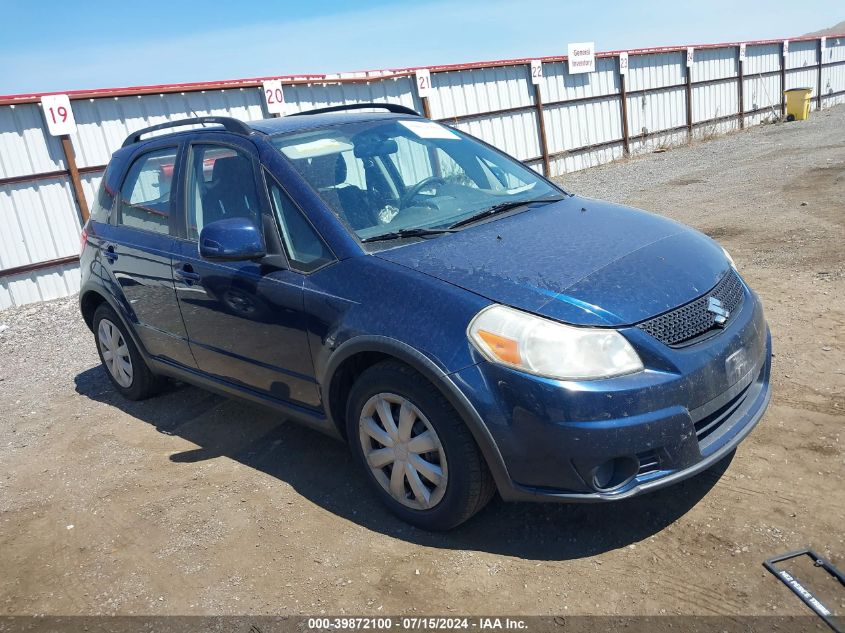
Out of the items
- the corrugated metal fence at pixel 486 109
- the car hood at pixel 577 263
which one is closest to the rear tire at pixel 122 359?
the car hood at pixel 577 263

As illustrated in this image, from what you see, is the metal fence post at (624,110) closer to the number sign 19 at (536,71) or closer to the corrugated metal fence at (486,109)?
the corrugated metal fence at (486,109)

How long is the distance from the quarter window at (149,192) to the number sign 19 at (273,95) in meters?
7.59

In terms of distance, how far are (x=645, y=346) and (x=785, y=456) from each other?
1.32m

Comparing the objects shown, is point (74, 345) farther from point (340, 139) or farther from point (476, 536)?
point (476, 536)

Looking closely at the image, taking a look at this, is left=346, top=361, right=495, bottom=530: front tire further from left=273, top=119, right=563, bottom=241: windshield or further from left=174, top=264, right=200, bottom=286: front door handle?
left=174, top=264, right=200, bottom=286: front door handle

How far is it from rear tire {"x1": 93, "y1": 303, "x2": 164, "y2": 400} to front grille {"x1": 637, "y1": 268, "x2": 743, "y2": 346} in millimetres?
3640

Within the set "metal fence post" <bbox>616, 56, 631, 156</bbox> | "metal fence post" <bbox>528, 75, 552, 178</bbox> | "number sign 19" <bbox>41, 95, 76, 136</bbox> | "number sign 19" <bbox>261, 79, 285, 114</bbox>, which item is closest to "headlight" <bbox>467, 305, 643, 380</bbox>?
"number sign 19" <bbox>41, 95, 76, 136</bbox>

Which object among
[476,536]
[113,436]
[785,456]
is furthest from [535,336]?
[113,436]

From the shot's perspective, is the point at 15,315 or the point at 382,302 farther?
the point at 15,315

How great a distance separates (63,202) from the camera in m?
10.0

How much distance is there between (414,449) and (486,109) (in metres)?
13.8

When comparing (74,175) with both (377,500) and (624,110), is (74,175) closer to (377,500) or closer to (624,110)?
(377,500)

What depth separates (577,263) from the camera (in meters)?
3.03

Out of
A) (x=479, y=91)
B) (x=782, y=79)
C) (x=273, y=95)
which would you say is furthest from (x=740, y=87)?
(x=273, y=95)
